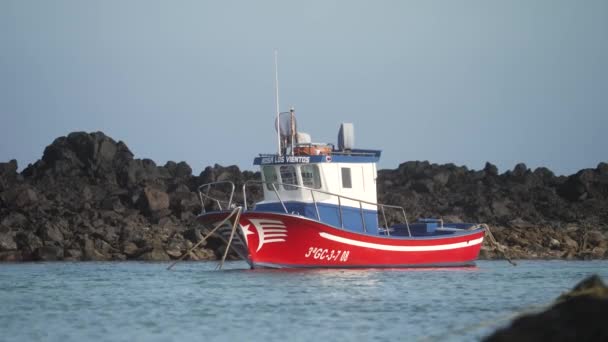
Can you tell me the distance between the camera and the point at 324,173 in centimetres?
3027

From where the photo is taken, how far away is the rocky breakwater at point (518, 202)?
143 ft

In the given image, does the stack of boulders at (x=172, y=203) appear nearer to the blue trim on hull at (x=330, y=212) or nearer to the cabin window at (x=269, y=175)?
the cabin window at (x=269, y=175)

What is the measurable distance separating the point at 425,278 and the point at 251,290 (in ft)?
18.1

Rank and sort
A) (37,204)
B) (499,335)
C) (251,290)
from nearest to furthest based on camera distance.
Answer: (499,335) < (251,290) < (37,204)

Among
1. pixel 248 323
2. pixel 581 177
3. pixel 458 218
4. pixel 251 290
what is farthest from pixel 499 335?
pixel 581 177

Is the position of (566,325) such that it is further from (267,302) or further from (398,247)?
(398,247)

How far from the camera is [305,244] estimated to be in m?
29.2

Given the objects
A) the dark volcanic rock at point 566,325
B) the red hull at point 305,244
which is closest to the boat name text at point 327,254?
the red hull at point 305,244

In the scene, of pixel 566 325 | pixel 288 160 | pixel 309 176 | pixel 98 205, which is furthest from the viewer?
pixel 98 205

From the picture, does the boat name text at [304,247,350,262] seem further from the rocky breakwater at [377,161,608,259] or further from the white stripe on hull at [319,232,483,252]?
the rocky breakwater at [377,161,608,259]

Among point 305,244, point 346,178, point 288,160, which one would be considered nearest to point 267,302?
point 305,244

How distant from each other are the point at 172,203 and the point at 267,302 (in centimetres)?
2513

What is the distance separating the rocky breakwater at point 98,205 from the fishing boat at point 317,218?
892 centimetres

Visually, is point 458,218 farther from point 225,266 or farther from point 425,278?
point 425,278
